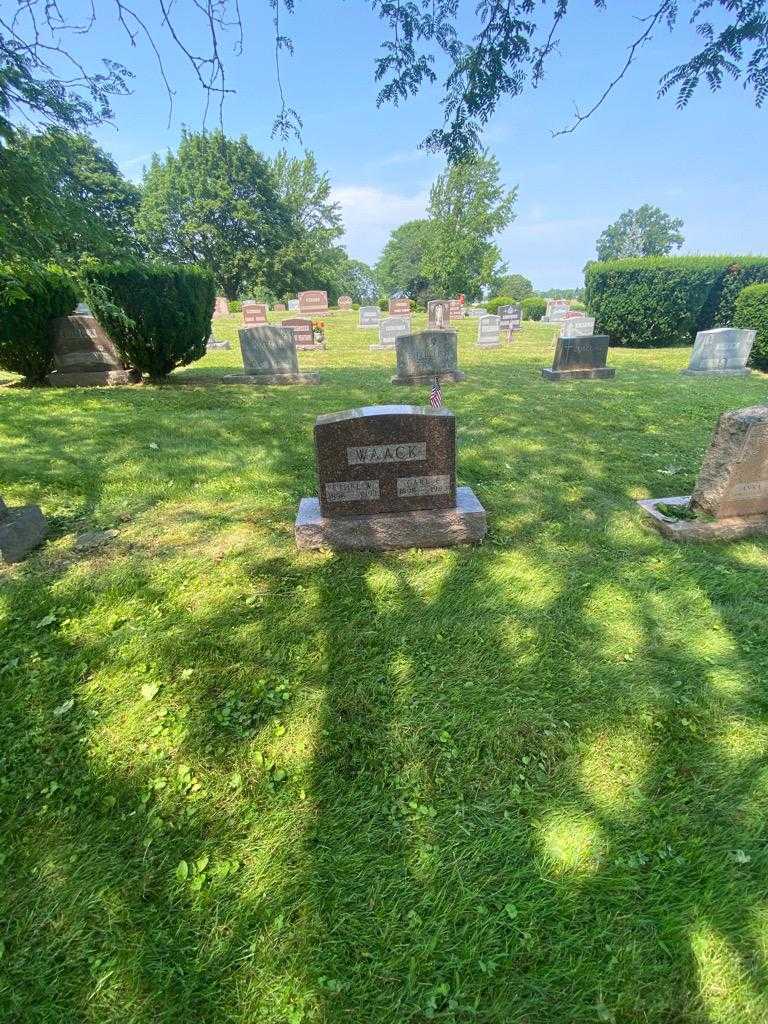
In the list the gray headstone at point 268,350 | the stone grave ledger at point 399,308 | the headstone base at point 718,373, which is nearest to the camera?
→ the gray headstone at point 268,350

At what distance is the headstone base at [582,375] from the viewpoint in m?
10.2

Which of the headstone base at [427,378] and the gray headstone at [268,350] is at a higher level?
the gray headstone at [268,350]

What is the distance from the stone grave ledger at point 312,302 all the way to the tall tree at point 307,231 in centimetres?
1596

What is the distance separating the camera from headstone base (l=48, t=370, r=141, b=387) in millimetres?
8438

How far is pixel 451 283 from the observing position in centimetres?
3994

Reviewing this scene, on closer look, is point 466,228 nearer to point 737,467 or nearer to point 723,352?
point 723,352

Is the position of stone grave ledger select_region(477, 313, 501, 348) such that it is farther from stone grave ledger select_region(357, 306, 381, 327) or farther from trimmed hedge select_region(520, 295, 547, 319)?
trimmed hedge select_region(520, 295, 547, 319)

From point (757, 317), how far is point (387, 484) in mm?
13085

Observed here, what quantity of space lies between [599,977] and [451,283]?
4434 centimetres

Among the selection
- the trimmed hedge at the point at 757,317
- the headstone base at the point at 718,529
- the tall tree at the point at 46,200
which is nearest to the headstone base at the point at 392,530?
the headstone base at the point at 718,529

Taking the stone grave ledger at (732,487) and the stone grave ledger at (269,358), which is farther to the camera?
the stone grave ledger at (269,358)

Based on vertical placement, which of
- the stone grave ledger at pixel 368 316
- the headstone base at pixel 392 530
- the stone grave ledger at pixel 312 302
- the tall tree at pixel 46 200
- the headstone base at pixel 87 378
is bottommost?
the headstone base at pixel 392 530

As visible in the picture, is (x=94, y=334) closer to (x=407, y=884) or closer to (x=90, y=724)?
(x=90, y=724)

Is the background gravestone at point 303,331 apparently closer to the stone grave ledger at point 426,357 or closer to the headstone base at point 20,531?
the stone grave ledger at point 426,357
